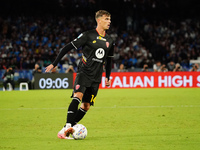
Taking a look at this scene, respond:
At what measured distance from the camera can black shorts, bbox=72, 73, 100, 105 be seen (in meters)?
6.86

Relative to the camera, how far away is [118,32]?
34656 mm

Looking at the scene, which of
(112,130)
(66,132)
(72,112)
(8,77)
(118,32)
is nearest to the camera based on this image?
(66,132)

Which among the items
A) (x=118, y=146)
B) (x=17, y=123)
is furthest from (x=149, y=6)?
(x=118, y=146)

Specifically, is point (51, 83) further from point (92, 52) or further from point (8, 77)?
point (92, 52)

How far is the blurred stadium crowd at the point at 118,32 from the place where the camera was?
29.5m

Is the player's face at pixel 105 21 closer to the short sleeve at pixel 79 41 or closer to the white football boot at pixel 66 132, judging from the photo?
the short sleeve at pixel 79 41

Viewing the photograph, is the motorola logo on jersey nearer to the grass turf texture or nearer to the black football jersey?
the black football jersey

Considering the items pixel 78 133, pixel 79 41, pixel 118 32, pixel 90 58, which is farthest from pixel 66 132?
pixel 118 32

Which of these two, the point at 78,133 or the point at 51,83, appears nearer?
the point at 78,133

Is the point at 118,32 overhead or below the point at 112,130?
overhead

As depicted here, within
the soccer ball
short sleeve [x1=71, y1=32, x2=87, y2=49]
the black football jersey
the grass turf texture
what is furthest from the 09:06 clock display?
the soccer ball

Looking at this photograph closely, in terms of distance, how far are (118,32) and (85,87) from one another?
1105 inches

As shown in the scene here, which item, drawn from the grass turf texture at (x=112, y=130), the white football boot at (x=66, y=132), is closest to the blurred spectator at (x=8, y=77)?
the grass turf texture at (x=112, y=130)

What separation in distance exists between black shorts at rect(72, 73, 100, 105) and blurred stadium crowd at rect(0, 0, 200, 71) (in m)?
20.2
